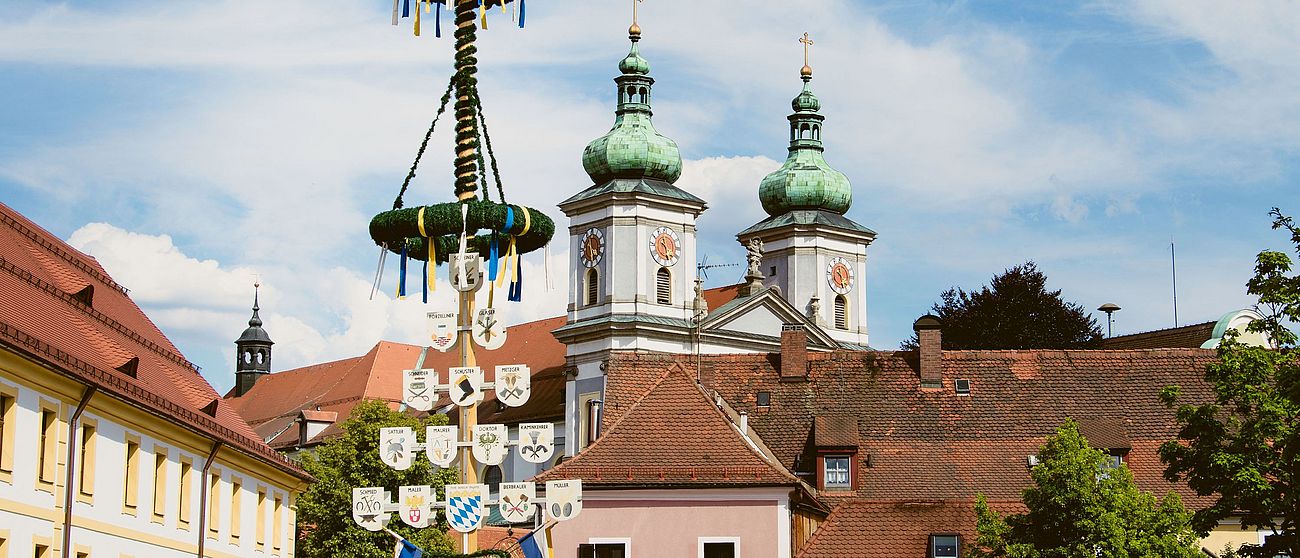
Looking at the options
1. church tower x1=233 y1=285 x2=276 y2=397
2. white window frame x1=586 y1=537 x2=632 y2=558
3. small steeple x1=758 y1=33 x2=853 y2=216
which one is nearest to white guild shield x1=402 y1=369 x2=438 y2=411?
white window frame x1=586 y1=537 x2=632 y2=558

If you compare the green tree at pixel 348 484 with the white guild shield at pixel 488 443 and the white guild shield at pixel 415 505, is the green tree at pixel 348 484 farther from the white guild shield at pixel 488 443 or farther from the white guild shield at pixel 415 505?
the white guild shield at pixel 488 443

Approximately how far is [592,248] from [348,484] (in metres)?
32.9

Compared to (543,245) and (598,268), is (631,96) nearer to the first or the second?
(598,268)

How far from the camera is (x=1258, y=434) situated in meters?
27.3

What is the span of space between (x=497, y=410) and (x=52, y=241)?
53589 millimetres

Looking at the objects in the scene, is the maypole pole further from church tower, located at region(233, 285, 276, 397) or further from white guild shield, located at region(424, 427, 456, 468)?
church tower, located at region(233, 285, 276, 397)

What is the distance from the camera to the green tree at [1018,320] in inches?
2982

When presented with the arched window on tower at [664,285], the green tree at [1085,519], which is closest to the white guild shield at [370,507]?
the green tree at [1085,519]

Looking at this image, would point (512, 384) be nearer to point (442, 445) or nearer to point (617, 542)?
point (442, 445)

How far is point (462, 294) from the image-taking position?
20.6 m

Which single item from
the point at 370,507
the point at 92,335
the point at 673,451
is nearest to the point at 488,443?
the point at 370,507

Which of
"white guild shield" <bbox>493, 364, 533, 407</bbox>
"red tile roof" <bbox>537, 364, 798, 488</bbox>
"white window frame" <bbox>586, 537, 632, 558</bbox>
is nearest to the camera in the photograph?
"white guild shield" <bbox>493, 364, 533, 407</bbox>

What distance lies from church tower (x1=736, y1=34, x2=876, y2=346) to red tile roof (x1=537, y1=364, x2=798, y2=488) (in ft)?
161

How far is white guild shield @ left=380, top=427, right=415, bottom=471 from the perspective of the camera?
2006 centimetres
